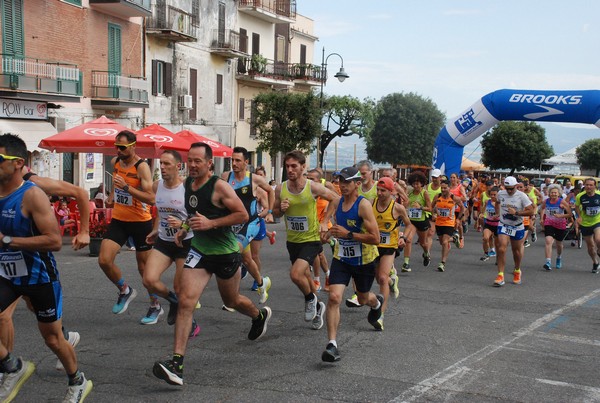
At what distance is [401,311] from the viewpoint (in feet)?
30.8

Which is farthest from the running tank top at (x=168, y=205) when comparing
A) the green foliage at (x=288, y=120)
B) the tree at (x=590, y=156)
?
the tree at (x=590, y=156)

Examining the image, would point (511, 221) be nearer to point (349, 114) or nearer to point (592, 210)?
point (592, 210)

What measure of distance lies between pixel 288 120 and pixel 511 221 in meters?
25.4

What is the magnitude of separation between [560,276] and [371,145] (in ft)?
168

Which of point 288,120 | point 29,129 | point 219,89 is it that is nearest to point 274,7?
point 219,89

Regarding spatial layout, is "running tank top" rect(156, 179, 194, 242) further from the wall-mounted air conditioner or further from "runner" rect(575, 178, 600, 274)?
the wall-mounted air conditioner

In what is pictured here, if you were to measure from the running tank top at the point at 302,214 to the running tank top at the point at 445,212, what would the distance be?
21.0 feet

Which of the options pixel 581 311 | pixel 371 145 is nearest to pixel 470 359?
pixel 581 311

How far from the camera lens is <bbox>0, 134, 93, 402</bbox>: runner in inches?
197

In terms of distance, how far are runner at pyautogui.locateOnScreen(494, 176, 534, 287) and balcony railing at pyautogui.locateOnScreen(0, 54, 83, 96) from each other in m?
14.4

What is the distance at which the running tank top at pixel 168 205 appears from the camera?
7555 mm

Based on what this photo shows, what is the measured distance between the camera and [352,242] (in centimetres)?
732

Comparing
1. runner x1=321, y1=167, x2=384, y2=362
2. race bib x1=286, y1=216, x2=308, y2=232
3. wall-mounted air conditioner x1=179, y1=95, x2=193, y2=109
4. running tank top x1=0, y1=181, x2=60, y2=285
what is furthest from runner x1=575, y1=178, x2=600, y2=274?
wall-mounted air conditioner x1=179, y1=95, x2=193, y2=109

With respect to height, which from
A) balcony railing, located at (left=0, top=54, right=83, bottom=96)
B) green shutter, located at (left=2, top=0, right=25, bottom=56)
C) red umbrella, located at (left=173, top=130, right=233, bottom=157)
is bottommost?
red umbrella, located at (left=173, top=130, right=233, bottom=157)
